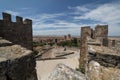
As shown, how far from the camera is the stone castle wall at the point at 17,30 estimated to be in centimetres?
666

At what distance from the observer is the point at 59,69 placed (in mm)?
1232

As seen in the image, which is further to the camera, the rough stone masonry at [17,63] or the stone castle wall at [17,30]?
the stone castle wall at [17,30]

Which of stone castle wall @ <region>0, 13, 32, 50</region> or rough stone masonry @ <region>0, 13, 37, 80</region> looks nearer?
rough stone masonry @ <region>0, 13, 37, 80</region>

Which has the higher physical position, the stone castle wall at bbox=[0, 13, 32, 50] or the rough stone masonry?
the stone castle wall at bbox=[0, 13, 32, 50]

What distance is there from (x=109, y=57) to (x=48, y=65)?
10.4 m

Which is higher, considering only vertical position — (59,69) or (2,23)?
(2,23)

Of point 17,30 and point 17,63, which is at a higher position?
point 17,30

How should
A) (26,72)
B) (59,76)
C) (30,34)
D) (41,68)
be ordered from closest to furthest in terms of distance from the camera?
(59,76)
(26,72)
(30,34)
(41,68)

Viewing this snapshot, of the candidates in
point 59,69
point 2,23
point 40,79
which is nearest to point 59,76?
point 59,69

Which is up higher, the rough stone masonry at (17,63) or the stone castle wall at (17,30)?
the stone castle wall at (17,30)

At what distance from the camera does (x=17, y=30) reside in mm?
7527

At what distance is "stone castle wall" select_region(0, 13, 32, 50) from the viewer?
6.66 metres

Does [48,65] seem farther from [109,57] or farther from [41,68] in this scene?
[109,57]

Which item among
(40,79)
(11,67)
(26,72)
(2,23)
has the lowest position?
(40,79)
